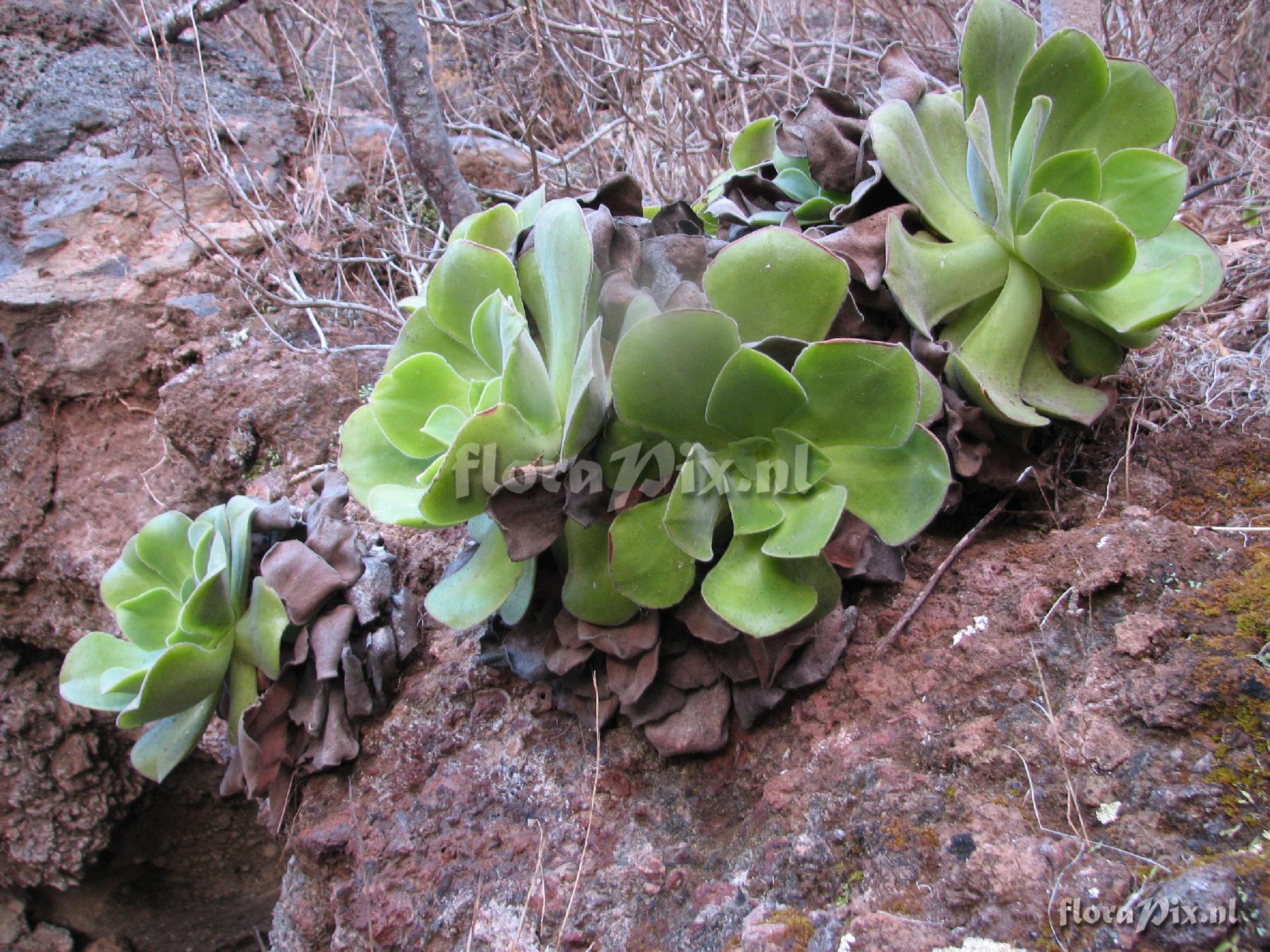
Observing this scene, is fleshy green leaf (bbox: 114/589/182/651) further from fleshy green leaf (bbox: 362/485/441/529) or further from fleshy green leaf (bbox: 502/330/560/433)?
fleshy green leaf (bbox: 502/330/560/433)

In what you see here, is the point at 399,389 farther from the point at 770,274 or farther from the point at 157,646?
the point at 157,646

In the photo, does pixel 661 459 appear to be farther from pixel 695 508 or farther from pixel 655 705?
pixel 655 705

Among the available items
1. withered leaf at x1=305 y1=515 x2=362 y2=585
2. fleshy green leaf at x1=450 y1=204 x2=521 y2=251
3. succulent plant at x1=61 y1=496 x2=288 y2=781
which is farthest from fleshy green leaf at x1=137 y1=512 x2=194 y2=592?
fleshy green leaf at x1=450 y1=204 x2=521 y2=251

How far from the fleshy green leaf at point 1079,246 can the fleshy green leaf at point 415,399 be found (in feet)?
2.53

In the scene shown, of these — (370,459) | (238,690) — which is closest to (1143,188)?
(370,459)

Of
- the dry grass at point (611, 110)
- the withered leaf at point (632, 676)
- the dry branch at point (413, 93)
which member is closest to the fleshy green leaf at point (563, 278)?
the withered leaf at point (632, 676)

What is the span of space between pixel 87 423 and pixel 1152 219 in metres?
2.32

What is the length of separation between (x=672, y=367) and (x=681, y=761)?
52cm

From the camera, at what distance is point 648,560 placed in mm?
1000

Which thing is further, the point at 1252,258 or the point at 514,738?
the point at 1252,258

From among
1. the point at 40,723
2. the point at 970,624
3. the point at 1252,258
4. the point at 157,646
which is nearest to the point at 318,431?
the point at 157,646

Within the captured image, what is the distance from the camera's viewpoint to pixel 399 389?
116 cm

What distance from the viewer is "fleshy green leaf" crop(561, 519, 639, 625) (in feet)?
3.47

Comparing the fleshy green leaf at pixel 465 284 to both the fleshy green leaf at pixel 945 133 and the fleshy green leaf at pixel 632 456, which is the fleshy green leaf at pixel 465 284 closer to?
the fleshy green leaf at pixel 632 456
